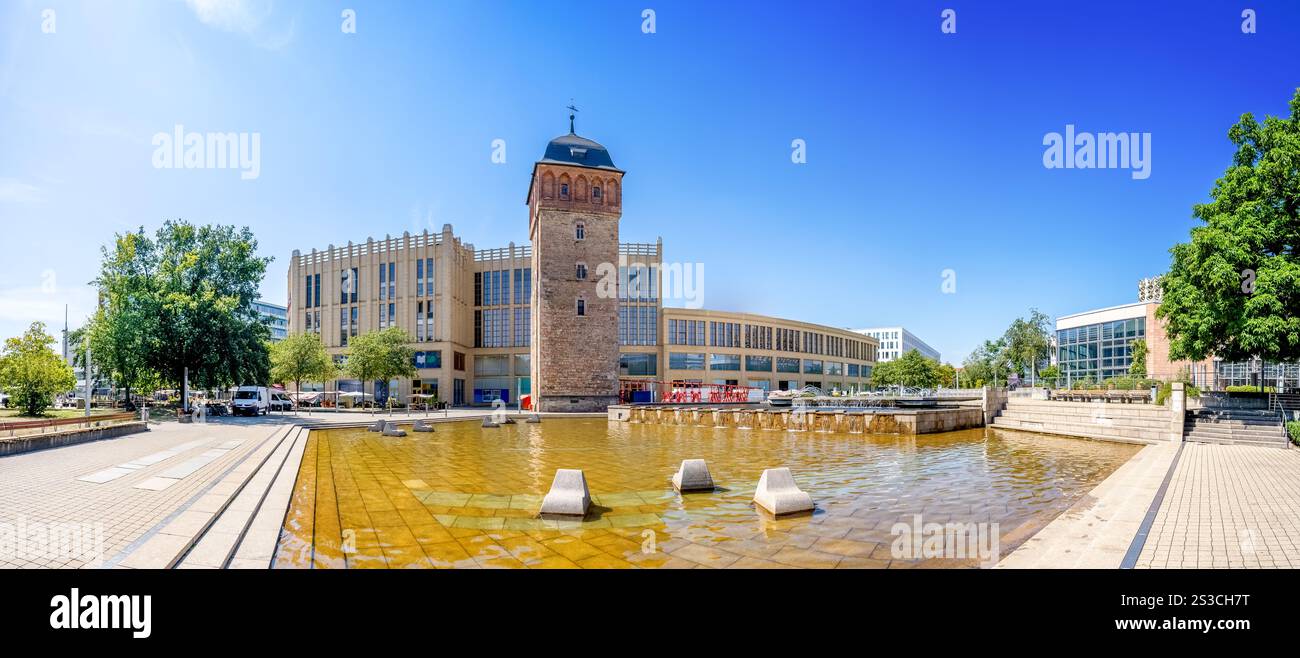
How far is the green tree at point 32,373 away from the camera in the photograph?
21.4 m

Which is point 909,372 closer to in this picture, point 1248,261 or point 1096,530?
point 1248,261

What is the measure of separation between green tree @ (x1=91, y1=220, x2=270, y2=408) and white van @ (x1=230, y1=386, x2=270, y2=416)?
1.40m

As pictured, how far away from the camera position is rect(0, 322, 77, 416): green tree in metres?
21.4

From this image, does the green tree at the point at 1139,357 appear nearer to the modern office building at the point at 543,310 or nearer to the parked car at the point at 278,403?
the modern office building at the point at 543,310

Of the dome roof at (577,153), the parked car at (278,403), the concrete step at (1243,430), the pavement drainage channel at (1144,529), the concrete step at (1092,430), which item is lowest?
the parked car at (278,403)

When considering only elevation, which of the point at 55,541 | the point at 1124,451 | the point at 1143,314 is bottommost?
the point at 1124,451

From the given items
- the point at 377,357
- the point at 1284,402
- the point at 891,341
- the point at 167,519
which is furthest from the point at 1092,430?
the point at 891,341

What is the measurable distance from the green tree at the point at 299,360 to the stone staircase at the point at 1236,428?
50.6 m

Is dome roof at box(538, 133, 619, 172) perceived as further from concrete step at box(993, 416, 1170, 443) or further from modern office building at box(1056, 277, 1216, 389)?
modern office building at box(1056, 277, 1216, 389)

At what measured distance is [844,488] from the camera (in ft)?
30.9
